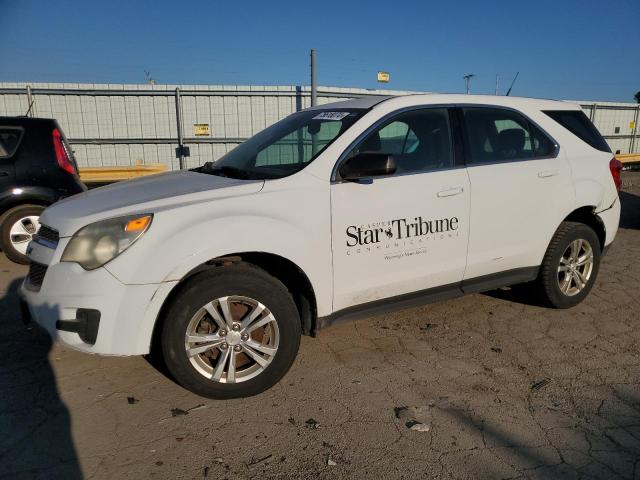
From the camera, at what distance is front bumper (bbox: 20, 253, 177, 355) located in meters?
2.57

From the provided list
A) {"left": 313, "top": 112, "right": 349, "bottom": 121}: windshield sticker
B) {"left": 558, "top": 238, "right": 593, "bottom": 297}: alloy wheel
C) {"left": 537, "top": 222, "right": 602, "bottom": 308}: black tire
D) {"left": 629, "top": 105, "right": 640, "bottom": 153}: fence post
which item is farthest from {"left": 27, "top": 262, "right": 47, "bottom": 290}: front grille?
{"left": 629, "top": 105, "right": 640, "bottom": 153}: fence post

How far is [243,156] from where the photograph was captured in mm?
3824

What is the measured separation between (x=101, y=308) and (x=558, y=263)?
11.4 feet

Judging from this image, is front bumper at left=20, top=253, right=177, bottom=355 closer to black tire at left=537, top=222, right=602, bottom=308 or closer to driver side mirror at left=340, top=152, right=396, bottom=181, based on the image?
driver side mirror at left=340, top=152, right=396, bottom=181

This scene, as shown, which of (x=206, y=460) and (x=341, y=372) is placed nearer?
(x=206, y=460)

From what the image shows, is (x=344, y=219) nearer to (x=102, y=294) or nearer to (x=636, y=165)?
(x=102, y=294)

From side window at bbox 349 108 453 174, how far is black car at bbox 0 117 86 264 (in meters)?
4.20

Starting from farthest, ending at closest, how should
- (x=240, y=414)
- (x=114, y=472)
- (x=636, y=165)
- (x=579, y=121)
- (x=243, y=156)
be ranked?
1. (x=636, y=165)
2. (x=579, y=121)
3. (x=243, y=156)
4. (x=240, y=414)
5. (x=114, y=472)

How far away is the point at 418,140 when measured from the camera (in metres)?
3.56

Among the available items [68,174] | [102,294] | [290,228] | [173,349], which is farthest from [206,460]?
[68,174]

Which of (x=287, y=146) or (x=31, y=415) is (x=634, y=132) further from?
(x=31, y=415)

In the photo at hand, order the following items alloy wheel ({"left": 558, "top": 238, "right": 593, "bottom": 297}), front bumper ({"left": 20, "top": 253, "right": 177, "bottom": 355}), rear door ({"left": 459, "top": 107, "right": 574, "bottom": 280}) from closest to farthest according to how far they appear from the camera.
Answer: front bumper ({"left": 20, "top": 253, "right": 177, "bottom": 355})
rear door ({"left": 459, "top": 107, "right": 574, "bottom": 280})
alloy wheel ({"left": 558, "top": 238, "right": 593, "bottom": 297})

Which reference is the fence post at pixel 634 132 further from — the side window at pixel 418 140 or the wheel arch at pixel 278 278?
the wheel arch at pixel 278 278

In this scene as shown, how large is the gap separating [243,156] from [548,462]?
111 inches
